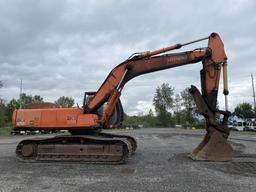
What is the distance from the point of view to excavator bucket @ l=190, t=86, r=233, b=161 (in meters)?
14.4

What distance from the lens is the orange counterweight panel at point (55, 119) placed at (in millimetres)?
15500

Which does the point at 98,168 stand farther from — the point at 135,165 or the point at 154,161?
the point at 154,161

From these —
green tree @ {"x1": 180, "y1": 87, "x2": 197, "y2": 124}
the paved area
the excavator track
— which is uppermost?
green tree @ {"x1": 180, "y1": 87, "x2": 197, "y2": 124}

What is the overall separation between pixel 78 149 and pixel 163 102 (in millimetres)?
106513

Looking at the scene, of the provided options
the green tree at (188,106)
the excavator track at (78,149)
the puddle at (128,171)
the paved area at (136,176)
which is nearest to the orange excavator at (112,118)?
the excavator track at (78,149)

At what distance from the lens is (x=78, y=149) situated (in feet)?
49.3

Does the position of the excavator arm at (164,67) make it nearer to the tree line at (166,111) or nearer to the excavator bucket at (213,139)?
the excavator bucket at (213,139)

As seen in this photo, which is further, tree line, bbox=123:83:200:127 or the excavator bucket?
tree line, bbox=123:83:200:127

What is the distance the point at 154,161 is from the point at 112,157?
5.29 feet

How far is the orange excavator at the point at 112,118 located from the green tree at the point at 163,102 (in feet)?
333

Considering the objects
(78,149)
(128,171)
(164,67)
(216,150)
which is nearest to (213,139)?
(216,150)

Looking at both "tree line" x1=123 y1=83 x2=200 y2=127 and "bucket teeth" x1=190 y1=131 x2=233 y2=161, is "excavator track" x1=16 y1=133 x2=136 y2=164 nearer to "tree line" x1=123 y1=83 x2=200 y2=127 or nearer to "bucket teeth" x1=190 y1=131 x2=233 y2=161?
"bucket teeth" x1=190 y1=131 x2=233 y2=161

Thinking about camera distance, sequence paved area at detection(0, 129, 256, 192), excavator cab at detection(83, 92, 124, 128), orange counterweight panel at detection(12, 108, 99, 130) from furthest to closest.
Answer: excavator cab at detection(83, 92, 124, 128) → orange counterweight panel at detection(12, 108, 99, 130) → paved area at detection(0, 129, 256, 192)

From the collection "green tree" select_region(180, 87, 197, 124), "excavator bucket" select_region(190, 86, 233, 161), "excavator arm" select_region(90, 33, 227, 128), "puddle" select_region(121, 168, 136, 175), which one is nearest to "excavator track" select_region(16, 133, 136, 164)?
"excavator arm" select_region(90, 33, 227, 128)
